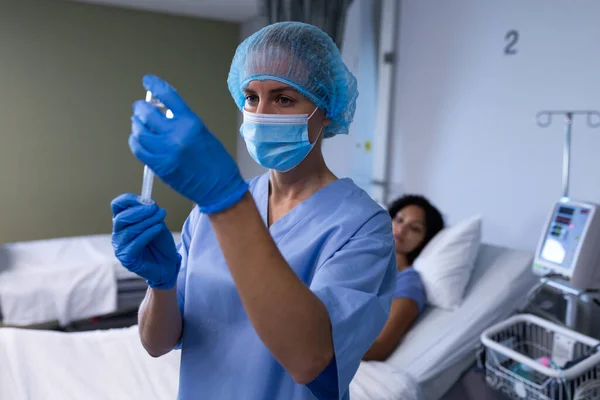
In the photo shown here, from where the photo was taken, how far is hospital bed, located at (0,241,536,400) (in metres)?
1.43

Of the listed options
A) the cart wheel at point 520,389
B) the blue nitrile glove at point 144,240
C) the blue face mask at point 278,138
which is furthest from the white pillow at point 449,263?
the blue nitrile glove at point 144,240

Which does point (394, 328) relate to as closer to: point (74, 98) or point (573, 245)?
point (573, 245)

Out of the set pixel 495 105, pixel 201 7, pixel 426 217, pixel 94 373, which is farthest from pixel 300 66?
pixel 201 7

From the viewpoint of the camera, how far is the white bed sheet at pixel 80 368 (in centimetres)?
139

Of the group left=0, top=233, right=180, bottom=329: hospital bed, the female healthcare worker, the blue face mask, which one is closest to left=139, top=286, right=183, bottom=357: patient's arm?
the female healthcare worker

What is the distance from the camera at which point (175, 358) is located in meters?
1.65

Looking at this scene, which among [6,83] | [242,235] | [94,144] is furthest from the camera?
[94,144]

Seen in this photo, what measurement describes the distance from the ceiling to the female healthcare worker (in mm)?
2916

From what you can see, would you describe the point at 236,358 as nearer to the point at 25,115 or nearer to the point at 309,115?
the point at 309,115

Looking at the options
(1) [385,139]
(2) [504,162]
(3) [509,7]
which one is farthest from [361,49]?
(2) [504,162]

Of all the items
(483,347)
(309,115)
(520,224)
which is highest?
(309,115)

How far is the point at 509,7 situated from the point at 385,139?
986 millimetres

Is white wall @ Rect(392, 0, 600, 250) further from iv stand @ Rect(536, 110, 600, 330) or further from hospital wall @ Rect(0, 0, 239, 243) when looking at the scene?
hospital wall @ Rect(0, 0, 239, 243)

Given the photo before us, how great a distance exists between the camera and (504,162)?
2312 mm
